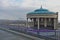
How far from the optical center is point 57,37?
54.0 ft

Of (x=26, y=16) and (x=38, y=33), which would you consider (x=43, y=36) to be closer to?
(x=38, y=33)

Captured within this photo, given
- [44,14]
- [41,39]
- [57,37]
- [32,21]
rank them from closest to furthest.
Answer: [57,37] → [41,39] → [44,14] → [32,21]

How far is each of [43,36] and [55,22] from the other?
123 feet

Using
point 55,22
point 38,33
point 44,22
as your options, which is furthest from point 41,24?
point 38,33

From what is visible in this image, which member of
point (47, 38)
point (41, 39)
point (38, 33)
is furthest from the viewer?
point (38, 33)

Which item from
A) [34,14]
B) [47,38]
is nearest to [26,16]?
[34,14]

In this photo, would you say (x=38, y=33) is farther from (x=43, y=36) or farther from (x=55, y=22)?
(x=55, y=22)

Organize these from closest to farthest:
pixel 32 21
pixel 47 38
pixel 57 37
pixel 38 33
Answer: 1. pixel 57 37
2. pixel 47 38
3. pixel 38 33
4. pixel 32 21

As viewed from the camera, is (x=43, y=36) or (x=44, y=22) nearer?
(x=43, y=36)

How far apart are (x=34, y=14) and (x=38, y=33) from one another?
32.7m

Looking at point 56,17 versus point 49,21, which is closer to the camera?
point 56,17

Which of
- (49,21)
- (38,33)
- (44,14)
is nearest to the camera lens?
(38,33)

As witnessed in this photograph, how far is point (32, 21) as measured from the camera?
67.0 meters

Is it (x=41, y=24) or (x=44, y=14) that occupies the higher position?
(x=44, y=14)
